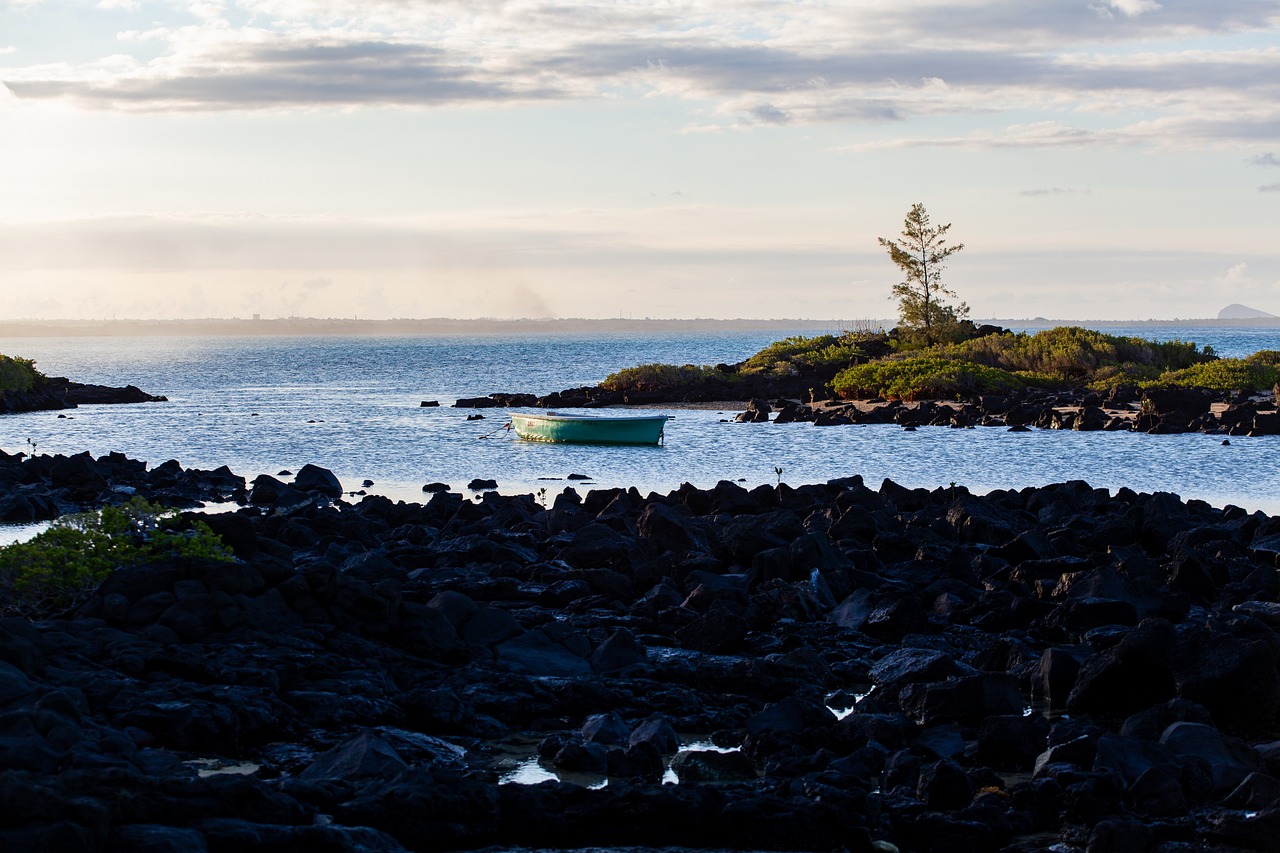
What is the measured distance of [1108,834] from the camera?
990 cm

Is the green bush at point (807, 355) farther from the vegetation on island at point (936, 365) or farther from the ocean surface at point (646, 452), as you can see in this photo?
the ocean surface at point (646, 452)

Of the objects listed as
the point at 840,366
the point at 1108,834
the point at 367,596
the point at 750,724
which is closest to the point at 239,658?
the point at 367,596

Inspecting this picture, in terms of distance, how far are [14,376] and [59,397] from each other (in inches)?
127

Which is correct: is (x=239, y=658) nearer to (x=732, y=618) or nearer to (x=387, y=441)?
(x=732, y=618)

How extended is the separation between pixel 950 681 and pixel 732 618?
3.57 meters

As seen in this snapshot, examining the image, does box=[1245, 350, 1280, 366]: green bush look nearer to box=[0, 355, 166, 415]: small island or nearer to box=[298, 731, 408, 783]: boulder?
box=[0, 355, 166, 415]: small island

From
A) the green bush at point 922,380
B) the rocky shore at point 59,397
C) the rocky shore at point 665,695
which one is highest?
the green bush at point 922,380

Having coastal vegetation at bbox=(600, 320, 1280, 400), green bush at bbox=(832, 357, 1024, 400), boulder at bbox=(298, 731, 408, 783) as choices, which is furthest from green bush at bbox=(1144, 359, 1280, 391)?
boulder at bbox=(298, 731, 408, 783)

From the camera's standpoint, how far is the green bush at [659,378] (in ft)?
259

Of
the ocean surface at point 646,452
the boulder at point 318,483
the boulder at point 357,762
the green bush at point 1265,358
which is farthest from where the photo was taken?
→ the green bush at point 1265,358

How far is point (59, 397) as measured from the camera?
83.4 meters

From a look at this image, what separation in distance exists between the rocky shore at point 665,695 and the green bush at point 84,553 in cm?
59

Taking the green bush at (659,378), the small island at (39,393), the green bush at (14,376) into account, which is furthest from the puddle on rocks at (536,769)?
the green bush at (14,376)

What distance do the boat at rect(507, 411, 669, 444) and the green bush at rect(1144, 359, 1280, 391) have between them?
31.2m
